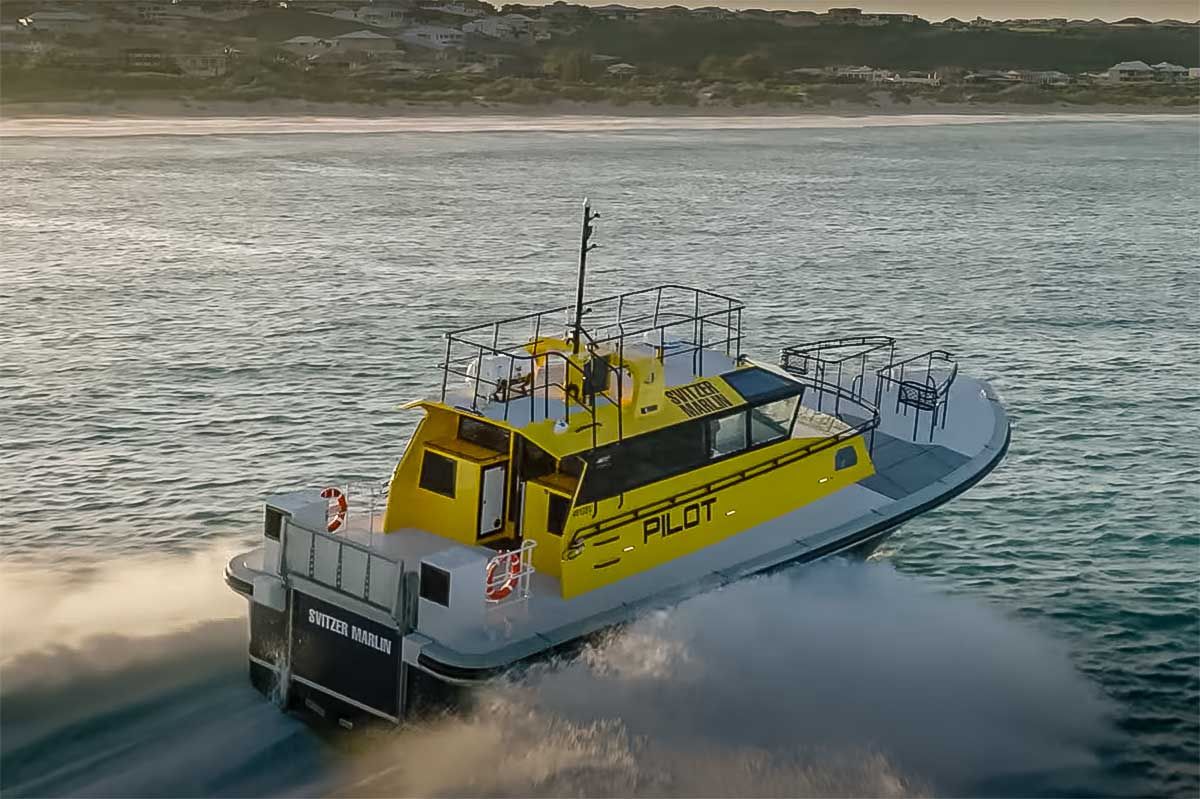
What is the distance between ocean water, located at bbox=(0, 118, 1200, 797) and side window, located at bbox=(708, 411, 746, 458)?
152cm

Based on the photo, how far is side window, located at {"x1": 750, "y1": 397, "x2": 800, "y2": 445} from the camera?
52.5 feet

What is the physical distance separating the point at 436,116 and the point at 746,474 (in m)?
88.4

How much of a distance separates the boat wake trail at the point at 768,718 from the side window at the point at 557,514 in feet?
4.13

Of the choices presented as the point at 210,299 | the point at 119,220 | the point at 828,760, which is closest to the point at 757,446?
the point at 828,760

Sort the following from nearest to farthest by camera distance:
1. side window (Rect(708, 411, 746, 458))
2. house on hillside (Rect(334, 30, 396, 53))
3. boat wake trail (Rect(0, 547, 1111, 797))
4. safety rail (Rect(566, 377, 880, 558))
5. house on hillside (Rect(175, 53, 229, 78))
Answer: boat wake trail (Rect(0, 547, 1111, 797)) < safety rail (Rect(566, 377, 880, 558)) < side window (Rect(708, 411, 746, 458)) < house on hillside (Rect(175, 53, 229, 78)) < house on hillside (Rect(334, 30, 396, 53))

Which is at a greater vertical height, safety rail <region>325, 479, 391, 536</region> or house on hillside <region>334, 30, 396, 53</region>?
house on hillside <region>334, 30, 396, 53</region>

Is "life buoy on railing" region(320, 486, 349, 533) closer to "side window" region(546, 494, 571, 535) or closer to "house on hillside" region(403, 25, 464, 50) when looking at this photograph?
"side window" region(546, 494, 571, 535)

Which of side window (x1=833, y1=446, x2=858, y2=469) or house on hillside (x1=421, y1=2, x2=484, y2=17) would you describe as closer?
side window (x1=833, y1=446, x2=858, y2=469)

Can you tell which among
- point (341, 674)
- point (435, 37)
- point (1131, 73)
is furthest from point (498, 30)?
point (341, 674)

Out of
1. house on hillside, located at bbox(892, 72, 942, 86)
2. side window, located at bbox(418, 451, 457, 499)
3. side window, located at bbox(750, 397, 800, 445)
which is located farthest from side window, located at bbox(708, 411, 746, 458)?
house on hillside, located at bbox(892, 72, 942, 86)

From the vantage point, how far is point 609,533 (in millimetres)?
14375

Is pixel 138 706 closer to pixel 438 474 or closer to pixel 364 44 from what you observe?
pixel 438 474

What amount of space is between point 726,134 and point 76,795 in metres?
87.7

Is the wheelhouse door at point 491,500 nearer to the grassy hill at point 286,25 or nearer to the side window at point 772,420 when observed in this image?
the side window at point 772,420
